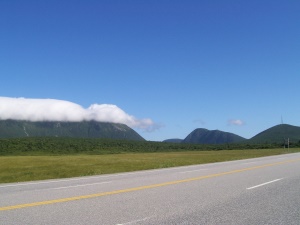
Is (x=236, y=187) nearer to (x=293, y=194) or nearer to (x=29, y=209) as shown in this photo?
(x=293, y=194)

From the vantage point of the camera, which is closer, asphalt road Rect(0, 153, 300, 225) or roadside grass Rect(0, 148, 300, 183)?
asphalt road Rect(0, 153, 300, 225)

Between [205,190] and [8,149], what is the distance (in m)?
98.9

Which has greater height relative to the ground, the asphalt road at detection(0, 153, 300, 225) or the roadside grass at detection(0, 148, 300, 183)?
the roadside grass at detection(0, 148, 300, 183)

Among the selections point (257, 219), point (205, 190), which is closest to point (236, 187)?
point (205, 190)

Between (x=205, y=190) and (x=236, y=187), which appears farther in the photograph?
(x=236, y=187)

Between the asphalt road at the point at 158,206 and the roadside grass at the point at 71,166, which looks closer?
the asphalt road at the point at 158,206

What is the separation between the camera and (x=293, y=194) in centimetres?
1230

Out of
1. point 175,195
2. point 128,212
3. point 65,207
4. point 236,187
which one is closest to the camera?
point 128,212

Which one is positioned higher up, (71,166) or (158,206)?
(71,166)

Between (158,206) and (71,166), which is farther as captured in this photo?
(71,166)

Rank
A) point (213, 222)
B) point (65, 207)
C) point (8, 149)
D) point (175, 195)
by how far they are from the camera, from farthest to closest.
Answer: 1. point (8, 149)
2. point (175, 195)
3. point (65, 207)
4. point (213, 222)

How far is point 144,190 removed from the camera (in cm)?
1332

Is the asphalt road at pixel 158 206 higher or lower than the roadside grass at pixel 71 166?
lower

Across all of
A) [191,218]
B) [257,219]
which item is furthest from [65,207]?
[257,219]
